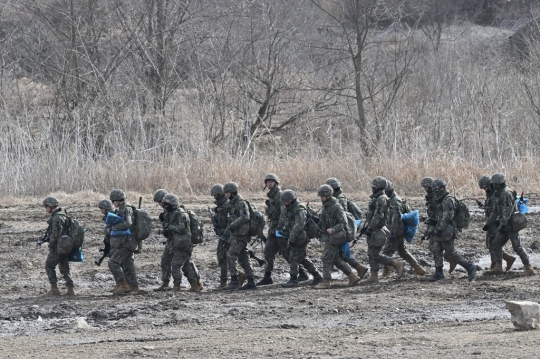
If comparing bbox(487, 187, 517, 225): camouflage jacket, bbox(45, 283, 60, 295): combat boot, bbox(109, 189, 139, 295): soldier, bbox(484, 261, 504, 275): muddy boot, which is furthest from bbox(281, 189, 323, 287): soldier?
→ bbox(45, 283, 60, 295): combat boot

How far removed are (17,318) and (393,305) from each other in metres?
4.77

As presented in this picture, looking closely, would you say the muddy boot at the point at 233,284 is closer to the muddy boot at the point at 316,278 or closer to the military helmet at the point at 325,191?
the muddy boot at the point at 316,278

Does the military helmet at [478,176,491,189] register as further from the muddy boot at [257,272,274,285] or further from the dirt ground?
the muddy boot at [257,272,274,285]

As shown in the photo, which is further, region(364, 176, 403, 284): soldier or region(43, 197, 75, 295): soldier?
region(364, 176, 403, 284): soldier

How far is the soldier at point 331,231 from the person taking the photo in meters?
14.3

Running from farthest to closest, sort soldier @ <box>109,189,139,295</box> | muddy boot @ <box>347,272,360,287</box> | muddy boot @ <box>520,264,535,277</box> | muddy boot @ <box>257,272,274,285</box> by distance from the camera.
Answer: muddy boot @ <box>257,272,274,285</box>
muddy boot @ <box>520,264,535,277</box>
muddy boot @ <box>347,272,360,287</box>
soldier @ <box>109,189,139,295</box>

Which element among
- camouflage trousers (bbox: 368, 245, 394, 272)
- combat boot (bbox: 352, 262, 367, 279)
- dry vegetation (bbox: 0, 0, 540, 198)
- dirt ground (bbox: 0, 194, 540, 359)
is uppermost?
dry vegetation (bbox: 0, 0, 540, 198)

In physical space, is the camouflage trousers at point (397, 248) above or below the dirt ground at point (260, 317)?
above

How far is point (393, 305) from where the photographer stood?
12.7 metres

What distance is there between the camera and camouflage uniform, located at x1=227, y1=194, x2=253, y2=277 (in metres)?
14.5

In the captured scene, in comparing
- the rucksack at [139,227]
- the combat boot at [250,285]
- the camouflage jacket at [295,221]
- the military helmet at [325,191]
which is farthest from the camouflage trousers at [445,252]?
the rucksack at [139,227]

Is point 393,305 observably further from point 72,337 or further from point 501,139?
point 501,139

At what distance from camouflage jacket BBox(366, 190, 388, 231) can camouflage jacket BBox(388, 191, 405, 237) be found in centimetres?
16

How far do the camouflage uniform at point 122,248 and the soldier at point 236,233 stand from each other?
1393 millimetres
